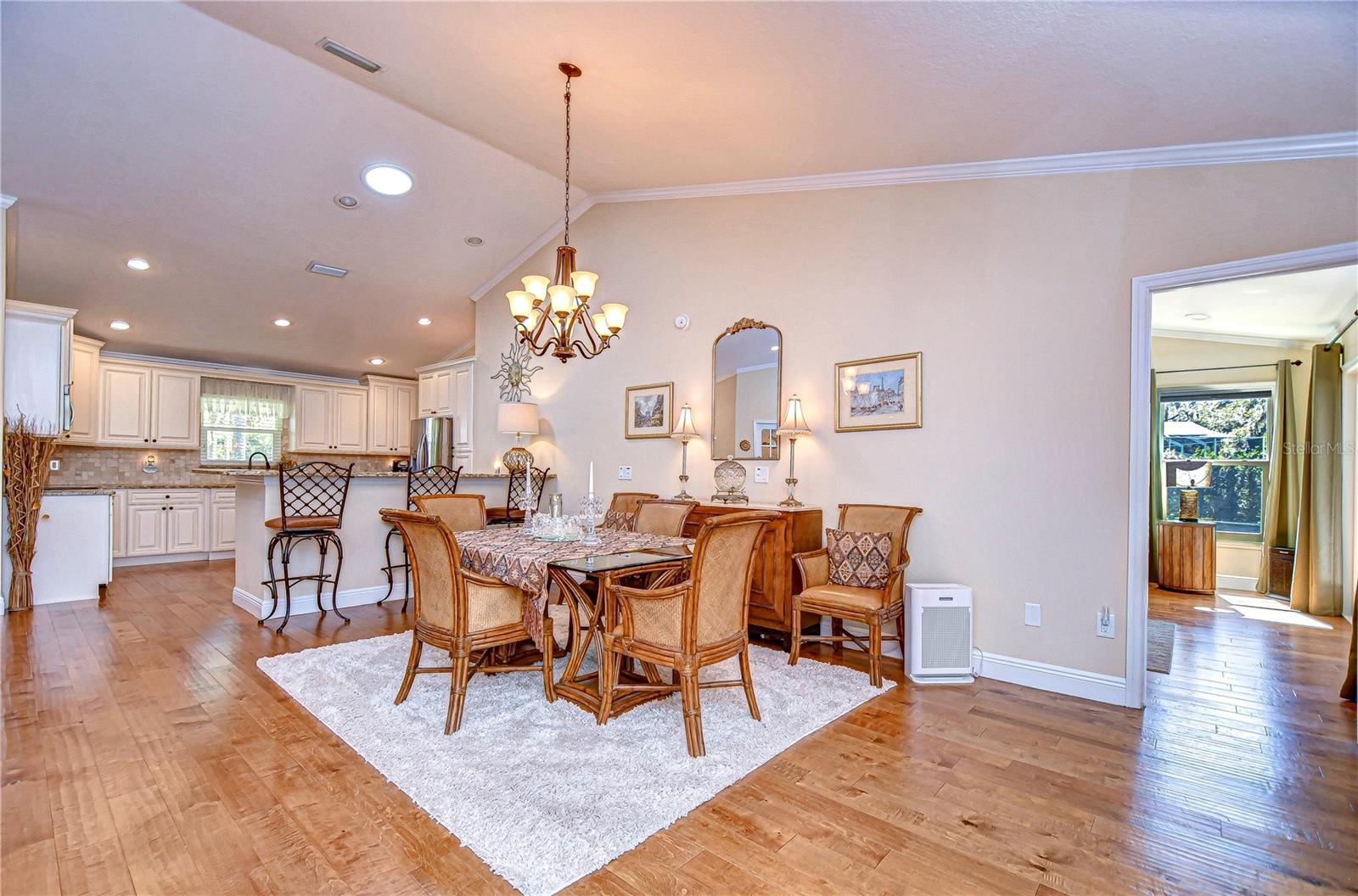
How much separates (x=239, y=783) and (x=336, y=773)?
30 cm

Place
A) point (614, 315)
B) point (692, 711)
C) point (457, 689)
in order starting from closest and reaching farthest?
point (692, 711) < point (457, 689) < point (614, 315)

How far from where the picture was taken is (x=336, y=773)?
2160 millimetres

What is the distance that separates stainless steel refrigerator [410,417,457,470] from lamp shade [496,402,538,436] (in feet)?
4.56

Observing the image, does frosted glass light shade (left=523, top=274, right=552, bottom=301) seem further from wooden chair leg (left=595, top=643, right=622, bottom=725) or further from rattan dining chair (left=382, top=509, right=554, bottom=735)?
wooden chair leg (left=595, top=643, right=622, bottom=725)

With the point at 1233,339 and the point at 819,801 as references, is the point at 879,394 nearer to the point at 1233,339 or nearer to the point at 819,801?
the point at 819,801

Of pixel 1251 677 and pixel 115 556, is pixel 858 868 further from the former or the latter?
pixel 115 556

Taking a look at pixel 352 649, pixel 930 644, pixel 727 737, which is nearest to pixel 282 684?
pixel 352 649

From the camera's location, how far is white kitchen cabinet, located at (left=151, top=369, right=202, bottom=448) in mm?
6801

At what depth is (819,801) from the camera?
2014mm

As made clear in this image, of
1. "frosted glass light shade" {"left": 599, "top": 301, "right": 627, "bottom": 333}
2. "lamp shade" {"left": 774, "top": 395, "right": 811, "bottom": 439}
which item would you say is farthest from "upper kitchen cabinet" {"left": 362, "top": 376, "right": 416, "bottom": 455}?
"lamp shade" {"left": 774, "top": 395, "right": 811, "bottom": 439}

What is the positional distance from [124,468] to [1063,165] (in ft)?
30.1

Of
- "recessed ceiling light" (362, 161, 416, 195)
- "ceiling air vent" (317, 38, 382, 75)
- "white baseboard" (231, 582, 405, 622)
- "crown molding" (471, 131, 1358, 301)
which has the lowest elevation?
"white baseboard" (231, 582, 405, 622)

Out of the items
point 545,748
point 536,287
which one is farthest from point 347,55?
point 545,748

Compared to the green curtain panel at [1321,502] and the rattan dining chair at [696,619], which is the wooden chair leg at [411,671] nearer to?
the rattan dining chair at [696,619]
